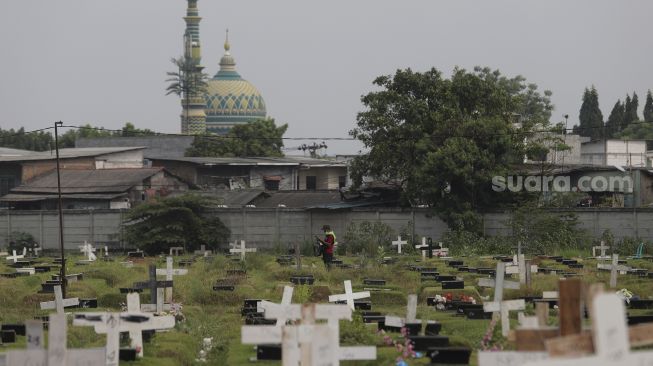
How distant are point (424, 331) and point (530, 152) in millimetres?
33464

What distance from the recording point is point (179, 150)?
105 meters

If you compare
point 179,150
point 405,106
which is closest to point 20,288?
point 405,106

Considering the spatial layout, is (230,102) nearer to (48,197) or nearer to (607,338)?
(48,197)

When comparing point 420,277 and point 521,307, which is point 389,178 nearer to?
point 420,277

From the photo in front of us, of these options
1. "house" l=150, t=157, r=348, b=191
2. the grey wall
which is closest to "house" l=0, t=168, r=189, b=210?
the grey wall

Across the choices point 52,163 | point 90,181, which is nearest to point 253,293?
point 90,181

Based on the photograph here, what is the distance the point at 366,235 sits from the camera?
5209cm

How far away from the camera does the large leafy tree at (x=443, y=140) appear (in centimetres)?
5181

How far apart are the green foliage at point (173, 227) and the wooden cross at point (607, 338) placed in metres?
44.5

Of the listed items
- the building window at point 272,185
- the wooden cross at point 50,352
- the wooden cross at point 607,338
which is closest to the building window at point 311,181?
the building window at point 272,185

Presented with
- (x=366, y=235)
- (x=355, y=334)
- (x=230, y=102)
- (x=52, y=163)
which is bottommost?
(x=355, y=334)

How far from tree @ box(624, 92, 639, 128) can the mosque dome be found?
181 feet

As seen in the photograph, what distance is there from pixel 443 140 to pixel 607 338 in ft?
145

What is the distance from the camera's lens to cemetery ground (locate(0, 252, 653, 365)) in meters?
21.1
